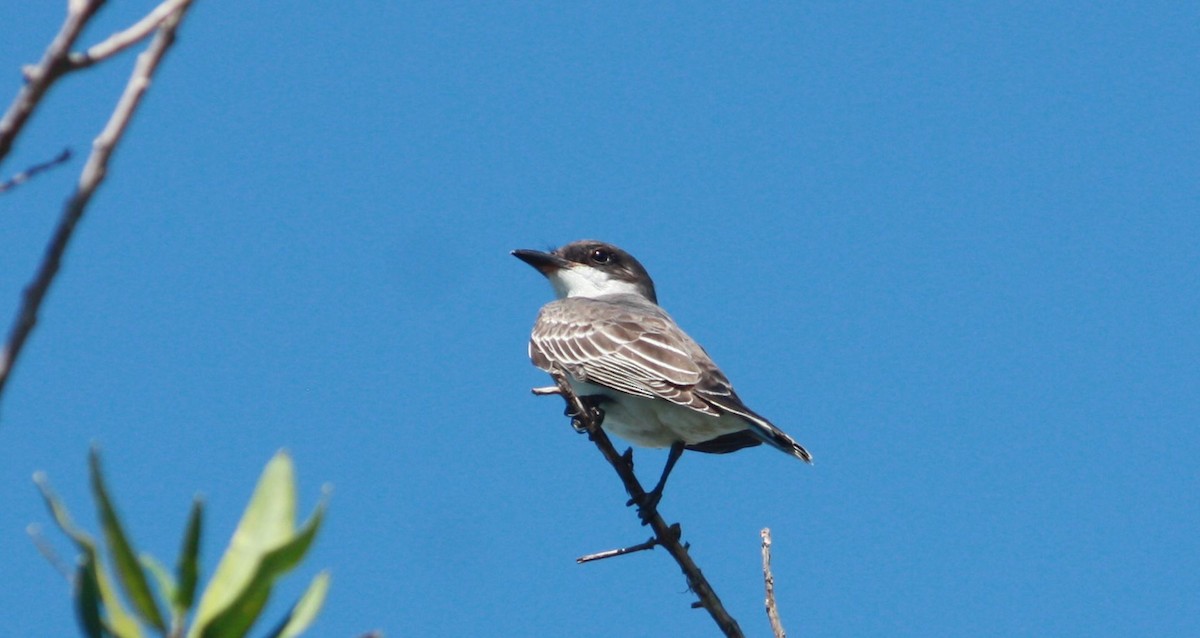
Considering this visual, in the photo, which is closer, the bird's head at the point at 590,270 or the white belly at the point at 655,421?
the white belly at the point at 655,421

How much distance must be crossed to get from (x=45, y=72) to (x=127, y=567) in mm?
636

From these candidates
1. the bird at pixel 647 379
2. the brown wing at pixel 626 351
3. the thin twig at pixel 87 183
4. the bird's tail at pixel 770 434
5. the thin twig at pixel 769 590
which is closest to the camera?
the thin twig at pixel 87 183

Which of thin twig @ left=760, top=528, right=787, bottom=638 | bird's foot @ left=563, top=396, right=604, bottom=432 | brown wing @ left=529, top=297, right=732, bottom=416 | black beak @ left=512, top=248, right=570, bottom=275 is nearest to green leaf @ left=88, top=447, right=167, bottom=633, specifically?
thin twig @ left=760, top=528, right=787, bottom=638

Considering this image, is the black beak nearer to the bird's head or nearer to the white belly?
the bird's head

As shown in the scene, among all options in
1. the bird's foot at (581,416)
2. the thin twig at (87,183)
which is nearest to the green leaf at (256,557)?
the thin twig at (87,183)

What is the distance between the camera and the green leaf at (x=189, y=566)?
1668mm

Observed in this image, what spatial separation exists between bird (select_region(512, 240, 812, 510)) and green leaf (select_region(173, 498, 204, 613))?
5.63 metres

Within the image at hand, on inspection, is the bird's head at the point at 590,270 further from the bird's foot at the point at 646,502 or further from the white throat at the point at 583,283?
the bird's foot at the point at 646,502

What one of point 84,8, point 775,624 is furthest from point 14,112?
point 775,624

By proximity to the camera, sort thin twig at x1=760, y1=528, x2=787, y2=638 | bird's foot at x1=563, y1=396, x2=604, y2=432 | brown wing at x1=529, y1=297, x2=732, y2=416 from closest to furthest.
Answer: thin twig at x1=760, y1=528, x2=787, y2=638 → bird's foot at x1=563, y1=396, x2=604, y2=432 → brown wing at x1=529, y1=297, x2=732, y2=416

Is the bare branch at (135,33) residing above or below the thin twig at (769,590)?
above

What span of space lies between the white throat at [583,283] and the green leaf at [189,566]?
980cm

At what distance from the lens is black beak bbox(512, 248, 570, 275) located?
11.4 metres

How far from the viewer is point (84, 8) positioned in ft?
5.44
